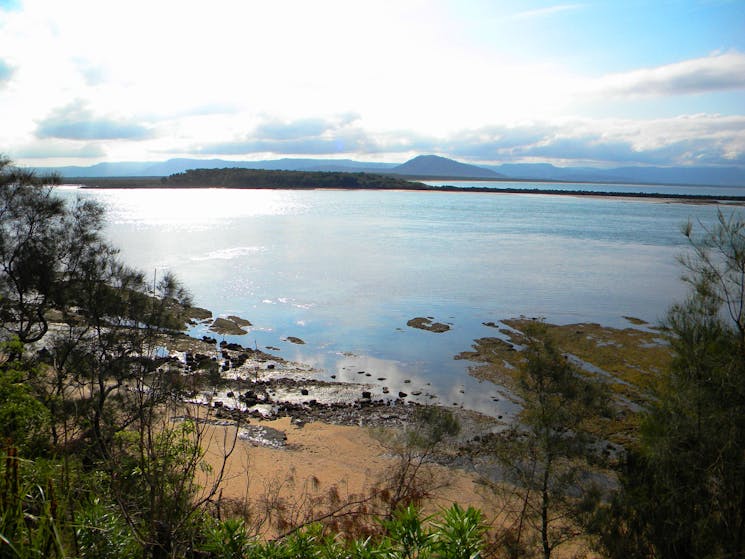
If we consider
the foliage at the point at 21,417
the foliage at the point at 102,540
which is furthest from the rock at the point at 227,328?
the foliage at the point at 102,540

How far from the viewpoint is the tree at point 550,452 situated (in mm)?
14125

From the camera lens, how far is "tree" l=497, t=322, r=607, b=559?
1412 centimetres

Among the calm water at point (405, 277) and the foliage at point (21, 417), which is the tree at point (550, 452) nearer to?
the calm water at point (405, 277)

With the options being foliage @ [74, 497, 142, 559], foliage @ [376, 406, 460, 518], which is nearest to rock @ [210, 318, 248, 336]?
foliage @ [376, 406, 460, 518]

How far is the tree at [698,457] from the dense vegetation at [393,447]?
0.13 feet

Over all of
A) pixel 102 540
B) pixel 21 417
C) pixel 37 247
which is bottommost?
pixel 21 417

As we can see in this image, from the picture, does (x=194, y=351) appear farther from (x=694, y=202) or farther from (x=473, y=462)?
(x=694, y=202)

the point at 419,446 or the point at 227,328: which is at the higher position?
the point at 227,328

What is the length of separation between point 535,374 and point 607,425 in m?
7.86

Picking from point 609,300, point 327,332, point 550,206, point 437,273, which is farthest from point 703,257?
point 550,206

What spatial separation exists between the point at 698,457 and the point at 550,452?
3993mm

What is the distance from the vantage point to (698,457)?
11.0 meters

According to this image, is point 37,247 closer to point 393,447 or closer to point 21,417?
point 21,417

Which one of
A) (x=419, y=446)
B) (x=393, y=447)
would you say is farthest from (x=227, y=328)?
(x=419, y=446)
